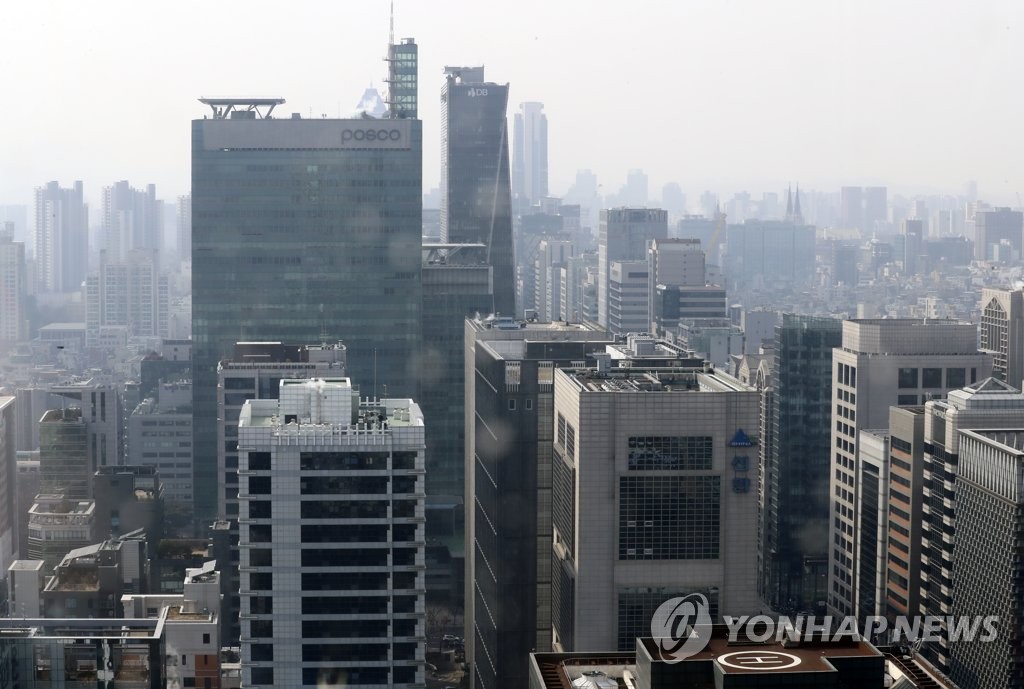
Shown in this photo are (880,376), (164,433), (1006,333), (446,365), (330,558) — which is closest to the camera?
(330,558)

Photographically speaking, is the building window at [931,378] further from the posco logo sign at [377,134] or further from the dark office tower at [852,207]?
the posco logo sign at [377,134]

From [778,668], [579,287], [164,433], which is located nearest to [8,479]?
[164,433]

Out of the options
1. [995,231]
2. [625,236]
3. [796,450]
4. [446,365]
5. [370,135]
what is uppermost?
[370,135]

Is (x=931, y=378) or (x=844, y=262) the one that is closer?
(x=931, y=378)

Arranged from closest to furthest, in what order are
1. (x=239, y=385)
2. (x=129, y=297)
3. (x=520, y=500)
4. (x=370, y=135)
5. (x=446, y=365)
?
1. (x=520, y=500)
2. (x=239, y=385)
3. (x=370, y=135)
4. (x=446, y=365)
5. (x=129, y=297)

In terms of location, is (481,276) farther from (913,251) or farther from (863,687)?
(863,687)

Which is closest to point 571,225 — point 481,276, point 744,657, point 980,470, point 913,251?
point 913,251

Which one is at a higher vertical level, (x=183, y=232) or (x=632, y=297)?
(x=183, y=232)

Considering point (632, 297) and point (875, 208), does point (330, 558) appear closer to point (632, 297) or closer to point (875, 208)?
point (875, 208)
